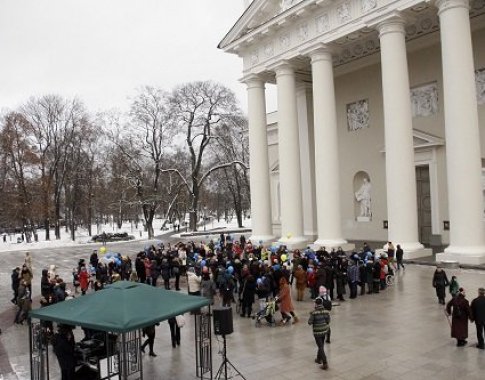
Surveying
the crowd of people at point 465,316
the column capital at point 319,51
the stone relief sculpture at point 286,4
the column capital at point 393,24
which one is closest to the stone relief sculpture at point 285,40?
the stone relief sculpture at point 286,4

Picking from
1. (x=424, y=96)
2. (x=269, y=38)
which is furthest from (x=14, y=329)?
(x=424, y=96)

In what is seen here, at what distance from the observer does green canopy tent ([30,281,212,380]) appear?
260 inches

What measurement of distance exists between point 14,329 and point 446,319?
11557mm

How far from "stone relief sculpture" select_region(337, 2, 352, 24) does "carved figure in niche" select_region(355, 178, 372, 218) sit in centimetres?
1080

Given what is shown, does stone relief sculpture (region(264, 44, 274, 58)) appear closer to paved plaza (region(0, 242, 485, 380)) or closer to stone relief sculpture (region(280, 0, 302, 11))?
stone relief sculpture (region(280, 0, 302, 11))

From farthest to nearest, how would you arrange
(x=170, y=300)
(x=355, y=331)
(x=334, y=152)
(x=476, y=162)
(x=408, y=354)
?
(x=334, y=152), (x=476, y=162), (x=355, y=331), (x=408, y=354), (x=170, y=300)

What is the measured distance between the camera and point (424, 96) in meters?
25.7

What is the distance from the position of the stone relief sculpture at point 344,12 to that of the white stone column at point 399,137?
2291 millimetres

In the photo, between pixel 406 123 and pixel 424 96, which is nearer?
pixel 406 123

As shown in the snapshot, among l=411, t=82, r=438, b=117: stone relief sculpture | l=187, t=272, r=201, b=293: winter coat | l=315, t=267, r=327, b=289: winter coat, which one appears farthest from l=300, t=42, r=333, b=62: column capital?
l=187, t=272, r=201, b=293: winter coat

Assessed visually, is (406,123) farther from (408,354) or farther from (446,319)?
(408,354)

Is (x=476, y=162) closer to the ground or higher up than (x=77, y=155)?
closer to the ground

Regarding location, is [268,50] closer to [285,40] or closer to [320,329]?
[285,40]

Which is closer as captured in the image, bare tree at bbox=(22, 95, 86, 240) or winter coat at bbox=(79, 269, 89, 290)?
winter coat at bbox=(79, 269, 89, 290)
